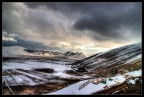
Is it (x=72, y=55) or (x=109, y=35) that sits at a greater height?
(x=109, y=35)

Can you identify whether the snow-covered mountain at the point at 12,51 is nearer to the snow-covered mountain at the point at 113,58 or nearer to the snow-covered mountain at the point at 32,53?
the snow-covered mountain at the point at 32,53

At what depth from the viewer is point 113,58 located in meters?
6.42

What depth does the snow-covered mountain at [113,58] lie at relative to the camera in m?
6.34

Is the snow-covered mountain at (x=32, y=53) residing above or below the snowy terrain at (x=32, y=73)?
above

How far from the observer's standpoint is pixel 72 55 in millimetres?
6414

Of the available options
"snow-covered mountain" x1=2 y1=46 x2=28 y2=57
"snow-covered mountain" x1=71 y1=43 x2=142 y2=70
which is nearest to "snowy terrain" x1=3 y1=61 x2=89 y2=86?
"snow-covered mountain" x1=2 y1=46 x2=28 y2=57

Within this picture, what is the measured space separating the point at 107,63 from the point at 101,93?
716mm

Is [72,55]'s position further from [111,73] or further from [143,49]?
[143,49]

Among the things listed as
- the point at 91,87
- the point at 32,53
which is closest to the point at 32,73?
the point at 32,53

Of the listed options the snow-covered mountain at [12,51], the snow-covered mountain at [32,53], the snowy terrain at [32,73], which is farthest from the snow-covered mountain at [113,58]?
the snow-covered mountain at [12,51]

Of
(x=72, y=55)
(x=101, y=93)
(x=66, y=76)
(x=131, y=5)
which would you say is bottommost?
(x=101, y=93)

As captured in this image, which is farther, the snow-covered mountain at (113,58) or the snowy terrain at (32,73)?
the snow-covered mountain at (113,58)

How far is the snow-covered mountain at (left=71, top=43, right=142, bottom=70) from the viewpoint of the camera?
6344mm

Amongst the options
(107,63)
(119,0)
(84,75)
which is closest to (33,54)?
(84,75)
